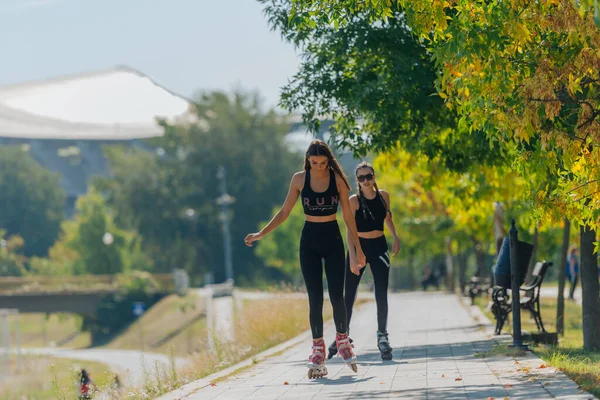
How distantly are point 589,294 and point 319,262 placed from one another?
15.2ft

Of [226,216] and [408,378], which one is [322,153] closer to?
[408,378]

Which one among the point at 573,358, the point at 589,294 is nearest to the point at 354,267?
the point at 573,358

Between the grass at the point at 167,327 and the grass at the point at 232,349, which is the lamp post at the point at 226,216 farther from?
the grass at the point at 232,349

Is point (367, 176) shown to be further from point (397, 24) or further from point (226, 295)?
point (226, 295)

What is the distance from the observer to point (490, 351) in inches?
481

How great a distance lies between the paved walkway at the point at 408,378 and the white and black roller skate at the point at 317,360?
9 centimetres

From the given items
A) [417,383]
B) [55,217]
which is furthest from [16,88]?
[417,383]

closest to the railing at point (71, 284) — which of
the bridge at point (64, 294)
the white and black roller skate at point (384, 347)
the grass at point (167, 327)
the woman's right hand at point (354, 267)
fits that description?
the bridge at point (64, 294)

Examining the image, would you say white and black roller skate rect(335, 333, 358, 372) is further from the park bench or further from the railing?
the railing

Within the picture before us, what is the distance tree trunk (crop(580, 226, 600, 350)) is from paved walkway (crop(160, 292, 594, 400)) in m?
1.09

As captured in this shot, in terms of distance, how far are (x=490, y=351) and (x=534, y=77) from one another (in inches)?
139

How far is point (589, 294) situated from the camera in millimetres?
13391

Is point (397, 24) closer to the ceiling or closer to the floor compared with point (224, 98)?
closer to the floor

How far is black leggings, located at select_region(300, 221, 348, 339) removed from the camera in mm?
9836
